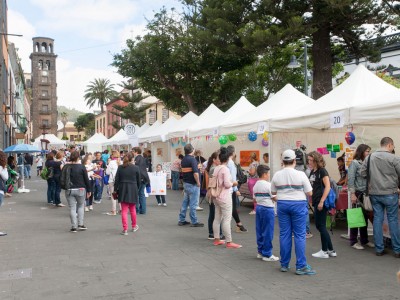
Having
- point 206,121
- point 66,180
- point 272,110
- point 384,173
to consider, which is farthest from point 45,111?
point 384,173

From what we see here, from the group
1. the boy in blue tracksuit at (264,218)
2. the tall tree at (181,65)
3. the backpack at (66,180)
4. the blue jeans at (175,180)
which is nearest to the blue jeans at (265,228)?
the boy in blue tracksuit at (264,218)

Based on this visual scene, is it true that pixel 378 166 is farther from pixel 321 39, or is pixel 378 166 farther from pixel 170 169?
pixel 170 169

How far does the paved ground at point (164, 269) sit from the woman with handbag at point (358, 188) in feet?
0.75

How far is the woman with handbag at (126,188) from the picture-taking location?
9156mm

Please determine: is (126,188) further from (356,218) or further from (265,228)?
(356,218)

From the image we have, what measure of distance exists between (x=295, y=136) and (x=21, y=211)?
8.54m

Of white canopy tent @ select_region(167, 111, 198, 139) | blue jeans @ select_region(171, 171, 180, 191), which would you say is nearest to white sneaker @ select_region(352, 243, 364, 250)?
white canopy tent @ select_region(167, 111, 198, 139)

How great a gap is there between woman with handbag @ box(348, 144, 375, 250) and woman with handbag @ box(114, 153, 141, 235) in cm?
429

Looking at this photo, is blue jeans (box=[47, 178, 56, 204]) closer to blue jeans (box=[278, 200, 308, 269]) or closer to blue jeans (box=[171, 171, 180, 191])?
blue jeans (box=[171, 171, 180, 191])

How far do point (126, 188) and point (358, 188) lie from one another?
4.54 meters

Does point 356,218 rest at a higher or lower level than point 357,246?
higher

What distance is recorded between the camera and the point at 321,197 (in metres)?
6.91

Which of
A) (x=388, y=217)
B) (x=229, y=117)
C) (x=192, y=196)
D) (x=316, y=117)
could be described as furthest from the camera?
(x=229, y=117)

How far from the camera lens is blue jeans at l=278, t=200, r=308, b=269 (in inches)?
239
